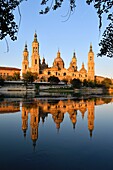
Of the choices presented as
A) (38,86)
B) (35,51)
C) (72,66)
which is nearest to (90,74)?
(72,66)

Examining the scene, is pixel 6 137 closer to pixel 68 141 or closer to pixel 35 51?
pixel 68 141

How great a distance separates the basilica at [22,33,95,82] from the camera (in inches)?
4808

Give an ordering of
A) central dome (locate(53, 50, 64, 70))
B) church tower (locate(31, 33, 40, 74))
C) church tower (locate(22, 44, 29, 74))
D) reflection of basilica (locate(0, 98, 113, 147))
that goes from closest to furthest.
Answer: reflection of basilica (locate(0, 98, 113, 147)) → church tower (locate(31, 33, 40, 74)) → church tower (locate(22, 44, 29, 74)) → central dome (locate(53, 50, 64, 70))

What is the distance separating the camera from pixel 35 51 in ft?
403

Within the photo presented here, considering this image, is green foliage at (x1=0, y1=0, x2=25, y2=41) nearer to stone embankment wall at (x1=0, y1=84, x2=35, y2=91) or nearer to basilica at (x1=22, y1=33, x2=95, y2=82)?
stone embankment wall at (x1=0, y1=84, x2=35, y2=91)

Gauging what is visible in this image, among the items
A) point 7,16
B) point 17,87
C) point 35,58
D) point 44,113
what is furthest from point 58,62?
point 7,16

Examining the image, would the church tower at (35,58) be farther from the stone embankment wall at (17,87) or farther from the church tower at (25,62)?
the stone embankment wall at (17,87)

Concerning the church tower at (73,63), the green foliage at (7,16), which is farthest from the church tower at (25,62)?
the green foliage at (7,16)

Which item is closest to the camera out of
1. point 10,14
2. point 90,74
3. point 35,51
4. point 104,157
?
point 10,14

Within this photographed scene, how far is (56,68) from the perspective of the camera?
5089 inches

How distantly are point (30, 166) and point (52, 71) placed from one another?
122 meters

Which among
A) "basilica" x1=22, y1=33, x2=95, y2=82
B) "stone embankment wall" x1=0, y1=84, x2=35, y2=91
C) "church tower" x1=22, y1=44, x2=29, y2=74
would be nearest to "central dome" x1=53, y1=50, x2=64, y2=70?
"basilica" x1=22, y1=33, x2=95, y2=82

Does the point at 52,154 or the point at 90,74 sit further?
the point at 90,74

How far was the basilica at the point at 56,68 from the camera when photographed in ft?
401
